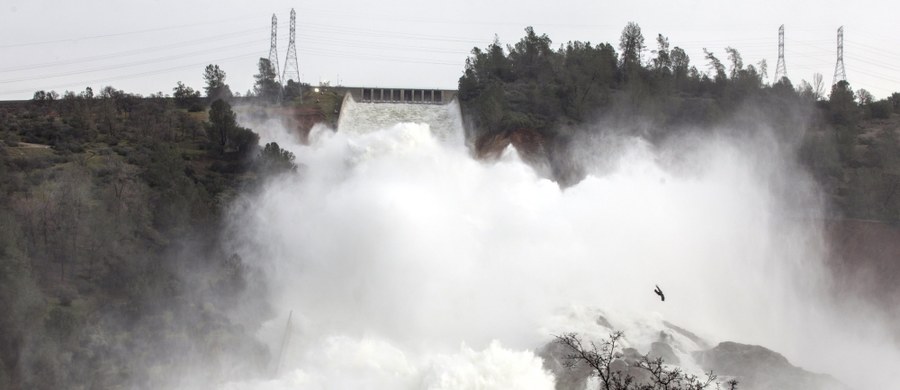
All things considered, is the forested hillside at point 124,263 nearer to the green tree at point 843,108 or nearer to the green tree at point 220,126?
the green tree at point 220,126

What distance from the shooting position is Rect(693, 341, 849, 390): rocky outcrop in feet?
134

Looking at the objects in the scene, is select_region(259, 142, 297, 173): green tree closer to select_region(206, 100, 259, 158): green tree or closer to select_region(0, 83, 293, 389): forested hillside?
select_region(0, 83, 293, 389): forested hillside

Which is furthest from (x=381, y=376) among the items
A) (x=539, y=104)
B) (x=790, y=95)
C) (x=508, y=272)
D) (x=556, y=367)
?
(x=790, y=95)

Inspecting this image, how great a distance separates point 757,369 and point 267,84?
60.1m

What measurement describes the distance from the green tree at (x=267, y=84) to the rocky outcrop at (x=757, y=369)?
53.7 m

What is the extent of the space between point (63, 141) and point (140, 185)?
1628 centimetres

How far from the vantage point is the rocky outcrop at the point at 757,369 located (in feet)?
134

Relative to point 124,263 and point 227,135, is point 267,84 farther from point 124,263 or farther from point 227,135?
point 124,263

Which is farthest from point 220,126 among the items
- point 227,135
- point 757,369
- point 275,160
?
point 757,369

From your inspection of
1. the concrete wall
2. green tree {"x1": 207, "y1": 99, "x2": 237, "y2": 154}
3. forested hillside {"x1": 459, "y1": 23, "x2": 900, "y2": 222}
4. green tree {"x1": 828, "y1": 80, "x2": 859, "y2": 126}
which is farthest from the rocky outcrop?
the concrete wall

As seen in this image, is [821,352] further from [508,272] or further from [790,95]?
[790,95]

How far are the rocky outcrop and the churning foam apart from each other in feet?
12.6

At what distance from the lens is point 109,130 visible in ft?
251

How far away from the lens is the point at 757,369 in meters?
42.3
